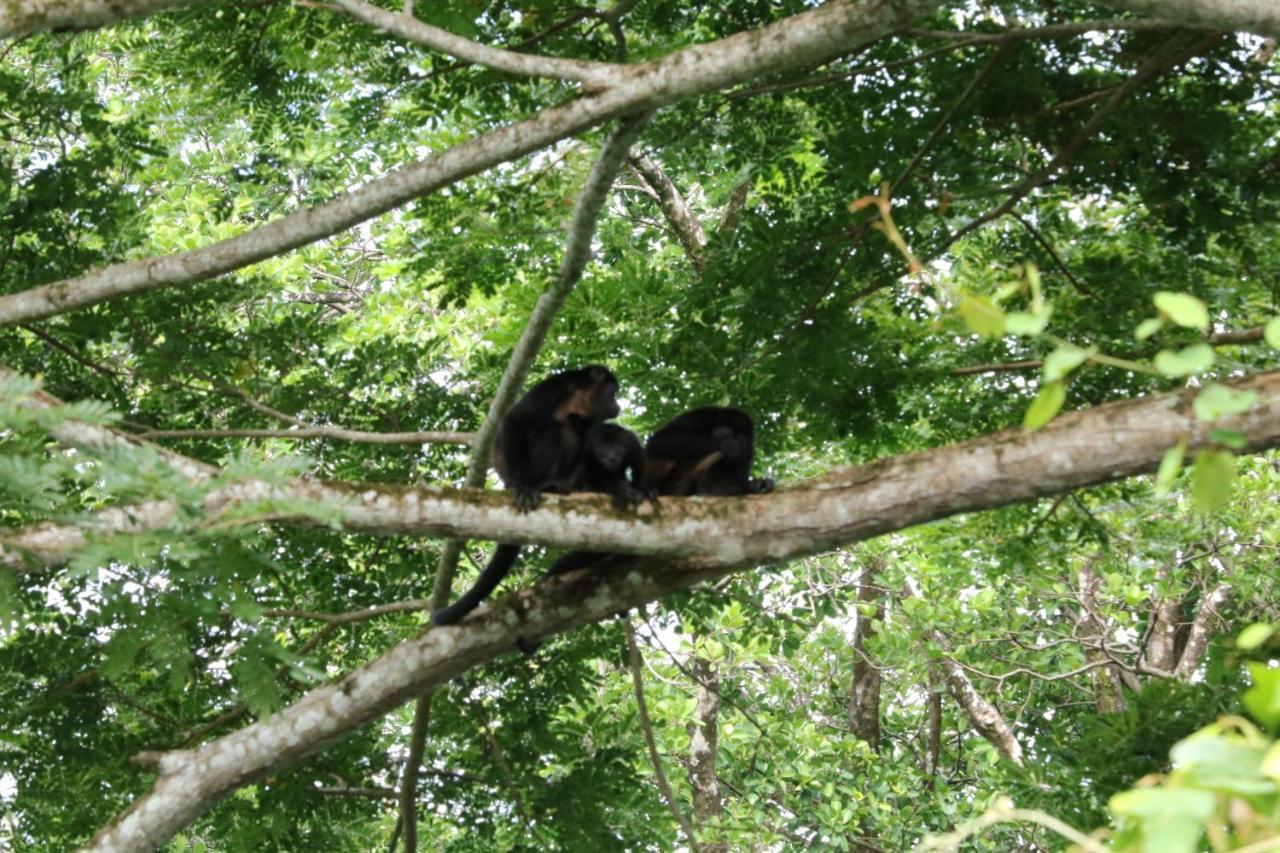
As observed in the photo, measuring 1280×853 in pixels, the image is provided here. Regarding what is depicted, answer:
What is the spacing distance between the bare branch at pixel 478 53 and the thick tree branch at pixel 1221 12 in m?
1.65

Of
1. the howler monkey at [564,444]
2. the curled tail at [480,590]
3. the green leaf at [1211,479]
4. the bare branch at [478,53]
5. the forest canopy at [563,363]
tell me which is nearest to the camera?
the green leaf at [1211,479]

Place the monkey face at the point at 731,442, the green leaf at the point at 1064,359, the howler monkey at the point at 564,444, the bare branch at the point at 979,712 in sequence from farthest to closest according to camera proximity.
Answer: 1. the bare branch at the point at 979,712
2. the monkey face at the point at 731,442
3. the howler monkey at the point at 564,444
4. the green leaf at the point at 1064,359

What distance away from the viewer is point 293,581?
726 centimetres

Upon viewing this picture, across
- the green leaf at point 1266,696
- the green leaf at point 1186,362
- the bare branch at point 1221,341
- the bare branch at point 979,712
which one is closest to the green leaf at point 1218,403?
the green leaf at point 1186,362

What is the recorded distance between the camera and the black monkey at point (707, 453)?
19.6 ft

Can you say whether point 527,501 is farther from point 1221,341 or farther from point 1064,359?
point 1064,359

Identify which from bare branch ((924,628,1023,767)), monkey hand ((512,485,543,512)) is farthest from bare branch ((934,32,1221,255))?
bare branch ((924,628,1023,767))

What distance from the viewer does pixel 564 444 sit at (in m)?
5.45

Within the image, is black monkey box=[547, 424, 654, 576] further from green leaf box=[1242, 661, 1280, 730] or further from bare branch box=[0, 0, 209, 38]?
green leaf box=[1242, 661, 1280, 730]

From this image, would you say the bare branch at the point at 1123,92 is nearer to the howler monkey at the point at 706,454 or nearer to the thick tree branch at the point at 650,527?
the howler monkey at the point at 706,454

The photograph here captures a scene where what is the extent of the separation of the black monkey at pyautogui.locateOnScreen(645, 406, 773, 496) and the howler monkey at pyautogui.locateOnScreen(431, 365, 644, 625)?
444mm

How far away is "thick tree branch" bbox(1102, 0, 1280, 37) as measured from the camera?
407 centimetres

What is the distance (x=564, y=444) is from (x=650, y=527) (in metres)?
1.35

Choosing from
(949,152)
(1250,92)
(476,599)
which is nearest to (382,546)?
(476,599)
